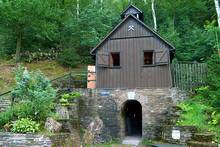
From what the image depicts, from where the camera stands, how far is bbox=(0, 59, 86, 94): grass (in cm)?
2203

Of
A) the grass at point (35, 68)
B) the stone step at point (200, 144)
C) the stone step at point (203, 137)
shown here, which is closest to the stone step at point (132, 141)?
the stone step at point (200, 144)

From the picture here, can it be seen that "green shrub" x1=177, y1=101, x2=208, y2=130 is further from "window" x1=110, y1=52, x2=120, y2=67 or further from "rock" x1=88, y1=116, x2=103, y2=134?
"window" x1=110, y1=52, x2=120, y2=67

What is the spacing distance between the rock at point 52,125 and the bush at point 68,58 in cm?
1266

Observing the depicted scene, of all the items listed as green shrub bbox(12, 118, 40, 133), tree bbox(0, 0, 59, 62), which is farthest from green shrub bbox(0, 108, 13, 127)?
tree bbox(0, 0, 59, 62)

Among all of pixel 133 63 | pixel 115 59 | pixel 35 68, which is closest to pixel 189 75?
pixel 133 63

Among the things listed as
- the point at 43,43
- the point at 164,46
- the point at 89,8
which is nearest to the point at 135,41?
the point at 164,46

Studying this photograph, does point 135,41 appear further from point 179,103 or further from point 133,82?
point 179,103

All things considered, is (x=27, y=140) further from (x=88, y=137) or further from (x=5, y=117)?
(x=88, y=137)

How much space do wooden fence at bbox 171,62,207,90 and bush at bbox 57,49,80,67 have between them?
9.93 metres

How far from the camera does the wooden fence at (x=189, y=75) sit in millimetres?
19156

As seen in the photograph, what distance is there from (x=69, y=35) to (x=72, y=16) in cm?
223

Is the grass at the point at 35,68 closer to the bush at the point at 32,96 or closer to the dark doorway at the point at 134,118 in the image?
the dark doorway at the point at 134,118

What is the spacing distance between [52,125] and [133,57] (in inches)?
321

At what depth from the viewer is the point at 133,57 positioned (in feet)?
66.1
